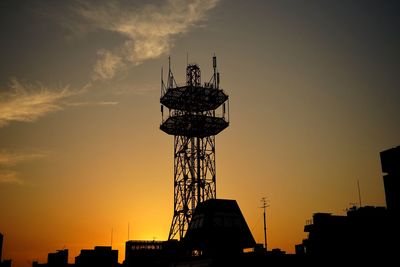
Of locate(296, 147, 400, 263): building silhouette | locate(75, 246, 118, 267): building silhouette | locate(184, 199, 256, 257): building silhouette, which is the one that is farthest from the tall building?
locate(75, 246, 118, 267): building silhouette

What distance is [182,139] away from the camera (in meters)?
90.9

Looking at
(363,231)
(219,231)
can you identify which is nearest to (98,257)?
(219,231)

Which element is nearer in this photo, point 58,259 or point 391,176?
point 391,176

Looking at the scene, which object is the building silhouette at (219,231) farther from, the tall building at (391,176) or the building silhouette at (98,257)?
the building silhouette at (98,257)

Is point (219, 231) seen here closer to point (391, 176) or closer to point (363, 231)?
point (363, 231)

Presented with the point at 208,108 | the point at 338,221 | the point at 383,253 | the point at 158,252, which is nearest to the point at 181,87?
the point at 208,108

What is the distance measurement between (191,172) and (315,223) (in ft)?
87.4

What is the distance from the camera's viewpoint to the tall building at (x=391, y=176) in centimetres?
7200

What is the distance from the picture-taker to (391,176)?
73.6m

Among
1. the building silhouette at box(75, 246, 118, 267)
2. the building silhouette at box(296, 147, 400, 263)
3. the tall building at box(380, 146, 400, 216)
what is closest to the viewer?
the building silhouette at box(296, 147, 400, 263)

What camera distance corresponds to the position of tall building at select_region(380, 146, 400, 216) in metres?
72.0

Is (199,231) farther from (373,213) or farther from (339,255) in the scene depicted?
(373,213)

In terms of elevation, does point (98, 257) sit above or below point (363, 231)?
below

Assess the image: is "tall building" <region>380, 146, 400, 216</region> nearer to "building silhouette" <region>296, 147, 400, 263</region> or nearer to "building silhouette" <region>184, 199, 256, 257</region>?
"building silhouette" <region>296, 147, 400, 263</region>
